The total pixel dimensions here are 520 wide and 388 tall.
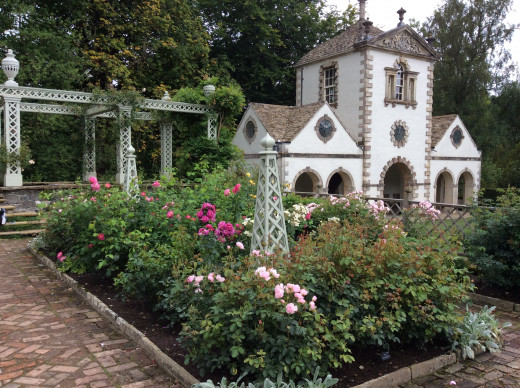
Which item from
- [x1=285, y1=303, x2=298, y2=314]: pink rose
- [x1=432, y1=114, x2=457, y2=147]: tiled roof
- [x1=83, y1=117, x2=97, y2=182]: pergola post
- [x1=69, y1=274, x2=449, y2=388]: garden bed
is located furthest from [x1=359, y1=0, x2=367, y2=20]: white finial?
[x1=285, y1=303, x2=298, y2=314]: pink rose

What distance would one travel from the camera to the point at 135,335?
4664 millimetres

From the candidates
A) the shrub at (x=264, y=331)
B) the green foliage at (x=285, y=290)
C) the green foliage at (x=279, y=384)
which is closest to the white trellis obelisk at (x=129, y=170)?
the green foliage at (x=285, y=290)

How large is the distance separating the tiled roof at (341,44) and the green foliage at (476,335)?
18.1m

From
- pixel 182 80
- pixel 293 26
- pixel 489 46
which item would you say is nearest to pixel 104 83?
pixel 182 80

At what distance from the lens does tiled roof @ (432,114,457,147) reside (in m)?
24.2

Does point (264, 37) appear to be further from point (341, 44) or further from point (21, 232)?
point (21, 232)

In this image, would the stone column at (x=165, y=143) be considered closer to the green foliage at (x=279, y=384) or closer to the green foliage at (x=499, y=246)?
the green foliage at (x=499, y=246)

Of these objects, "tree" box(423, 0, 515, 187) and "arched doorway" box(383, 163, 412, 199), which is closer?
"arched doorway" box(383, 163, 412, 199)

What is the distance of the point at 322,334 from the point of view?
3.78 meters

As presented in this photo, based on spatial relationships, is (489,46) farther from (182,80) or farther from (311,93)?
(182,80)

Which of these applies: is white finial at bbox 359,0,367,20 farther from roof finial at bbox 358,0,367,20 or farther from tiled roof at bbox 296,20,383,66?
tiled roof at bbox 296,20,383,66

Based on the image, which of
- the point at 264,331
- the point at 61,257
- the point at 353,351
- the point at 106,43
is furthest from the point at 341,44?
the point at 264,331

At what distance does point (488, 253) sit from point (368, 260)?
3.26 meters

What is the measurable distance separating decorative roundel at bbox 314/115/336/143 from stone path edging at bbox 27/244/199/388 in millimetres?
13746
